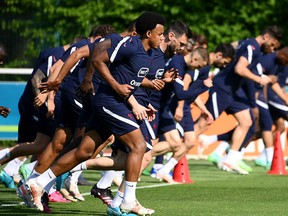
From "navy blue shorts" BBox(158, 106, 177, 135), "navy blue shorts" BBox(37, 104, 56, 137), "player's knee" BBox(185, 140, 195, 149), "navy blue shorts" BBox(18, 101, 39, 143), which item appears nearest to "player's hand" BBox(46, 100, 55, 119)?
"navy blue shorts" BBox(37, 104, 56, 137)

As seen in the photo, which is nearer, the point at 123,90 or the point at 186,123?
the point at 123,90

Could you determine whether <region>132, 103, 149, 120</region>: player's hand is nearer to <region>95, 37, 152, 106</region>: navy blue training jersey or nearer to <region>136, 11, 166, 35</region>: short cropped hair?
<region>95, 37, 152, 106</region>: navy blue training jersey

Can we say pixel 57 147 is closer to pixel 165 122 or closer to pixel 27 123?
pixel 27 123

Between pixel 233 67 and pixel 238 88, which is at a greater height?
pixel 233 67

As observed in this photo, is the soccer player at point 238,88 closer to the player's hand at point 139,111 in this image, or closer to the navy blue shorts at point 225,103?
the navy blue shorts at point 225,103

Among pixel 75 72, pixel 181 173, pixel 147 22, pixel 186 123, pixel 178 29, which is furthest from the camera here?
pixel 186 123

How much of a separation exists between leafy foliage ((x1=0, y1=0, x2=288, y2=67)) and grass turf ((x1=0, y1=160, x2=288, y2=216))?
11248 millimetres

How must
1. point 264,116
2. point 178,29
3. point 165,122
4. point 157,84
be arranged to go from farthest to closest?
1. point 264,116
2. point 165,122
3. point 178,29
4. point 157,84

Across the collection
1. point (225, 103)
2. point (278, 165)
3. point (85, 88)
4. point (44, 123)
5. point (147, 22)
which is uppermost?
point (147, 22)

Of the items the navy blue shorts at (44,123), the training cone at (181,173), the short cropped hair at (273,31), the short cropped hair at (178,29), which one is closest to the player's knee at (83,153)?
the short cropped hair at (178,29)

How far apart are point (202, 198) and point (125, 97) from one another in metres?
3.06

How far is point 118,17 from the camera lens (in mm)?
28922

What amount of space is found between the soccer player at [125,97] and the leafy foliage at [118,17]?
17489mm

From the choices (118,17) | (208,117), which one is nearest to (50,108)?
(208,117)
